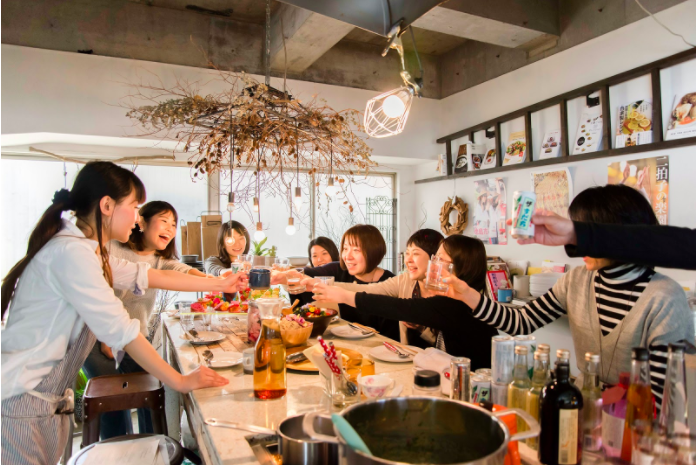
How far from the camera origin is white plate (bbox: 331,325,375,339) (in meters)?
2.17

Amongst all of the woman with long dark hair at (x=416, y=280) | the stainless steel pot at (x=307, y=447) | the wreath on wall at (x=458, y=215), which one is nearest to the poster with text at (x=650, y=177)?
the woman with long dark hair at (x=416, y=280)

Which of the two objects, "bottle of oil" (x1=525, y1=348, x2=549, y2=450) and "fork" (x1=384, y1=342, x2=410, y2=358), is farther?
"fork" (x1=384, y1=342, x2=410, y2=358)

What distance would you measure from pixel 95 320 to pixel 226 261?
97.7 inches

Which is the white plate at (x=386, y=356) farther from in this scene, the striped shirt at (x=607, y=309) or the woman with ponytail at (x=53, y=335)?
the woman with ponytail at (x=53, y=335)

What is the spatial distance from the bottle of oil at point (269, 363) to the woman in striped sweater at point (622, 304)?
3.30 feet

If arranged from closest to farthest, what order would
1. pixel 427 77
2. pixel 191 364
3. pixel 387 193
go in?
1. pixel 191 364
2. pixel 427 77
3. pixel 387 193

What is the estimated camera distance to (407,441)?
2.75ft

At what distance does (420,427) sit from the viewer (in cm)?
84

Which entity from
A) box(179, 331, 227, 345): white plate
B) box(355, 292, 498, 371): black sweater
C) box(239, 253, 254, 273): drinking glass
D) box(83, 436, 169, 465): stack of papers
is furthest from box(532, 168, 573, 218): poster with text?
box(83, 436, 169, 465): stack of papers

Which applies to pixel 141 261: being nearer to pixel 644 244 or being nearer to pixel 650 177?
pixel 644 244

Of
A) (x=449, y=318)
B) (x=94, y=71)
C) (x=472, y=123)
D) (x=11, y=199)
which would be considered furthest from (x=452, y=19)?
(x=11, y=199)

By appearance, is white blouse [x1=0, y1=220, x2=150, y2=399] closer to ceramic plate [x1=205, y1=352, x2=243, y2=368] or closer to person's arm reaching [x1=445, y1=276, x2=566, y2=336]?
ceramic plate [x1=205, y1=352, x2=243, y2=368]

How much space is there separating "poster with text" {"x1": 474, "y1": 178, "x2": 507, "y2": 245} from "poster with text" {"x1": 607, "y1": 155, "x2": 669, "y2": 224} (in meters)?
1.09

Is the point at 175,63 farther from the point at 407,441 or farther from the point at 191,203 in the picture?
the point at 407,441
